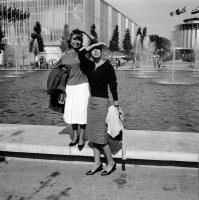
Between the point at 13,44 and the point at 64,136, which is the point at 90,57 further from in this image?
the point at 13,44

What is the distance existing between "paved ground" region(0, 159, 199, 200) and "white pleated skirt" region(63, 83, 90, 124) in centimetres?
70

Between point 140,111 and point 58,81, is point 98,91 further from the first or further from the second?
point 140,111

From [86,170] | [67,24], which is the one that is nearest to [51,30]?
[67,24]

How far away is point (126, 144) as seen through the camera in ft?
17.2

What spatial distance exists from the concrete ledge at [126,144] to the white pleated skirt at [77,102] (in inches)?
18.4

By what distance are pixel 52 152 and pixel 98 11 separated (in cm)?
9858

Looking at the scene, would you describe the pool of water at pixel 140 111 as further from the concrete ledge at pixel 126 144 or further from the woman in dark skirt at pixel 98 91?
the woman in dark skirt at pixel 98 91

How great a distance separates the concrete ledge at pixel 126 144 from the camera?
189 inches

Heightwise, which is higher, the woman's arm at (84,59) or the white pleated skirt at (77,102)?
the woman's arm at (84,59)

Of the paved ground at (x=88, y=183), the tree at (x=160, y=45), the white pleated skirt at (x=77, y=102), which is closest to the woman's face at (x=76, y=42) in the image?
the white pleated skirt at (x=77, y=102)

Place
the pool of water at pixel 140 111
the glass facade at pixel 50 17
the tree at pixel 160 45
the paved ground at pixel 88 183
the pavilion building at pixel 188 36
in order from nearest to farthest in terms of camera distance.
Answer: the paved ground at pixel 88 183
the pool of water at pixel 140 111
the glass facade at pixel 50 17
the tree at pixel 160 45
the pavilion building at pixel 188 36

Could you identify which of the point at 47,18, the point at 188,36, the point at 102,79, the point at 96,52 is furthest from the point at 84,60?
the point at 188,36

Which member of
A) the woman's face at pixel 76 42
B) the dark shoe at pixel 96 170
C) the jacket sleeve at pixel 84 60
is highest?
the woman's face at pixel 76 42

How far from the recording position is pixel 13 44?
88188 millimetres
